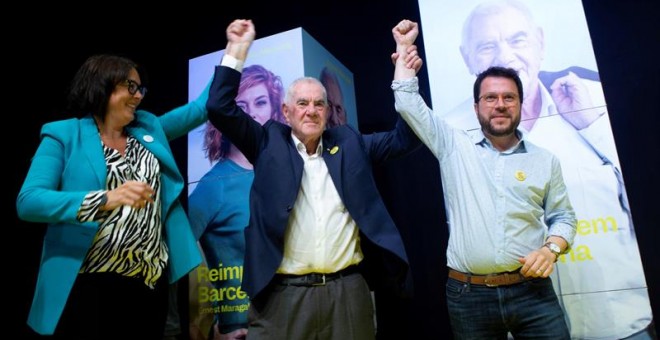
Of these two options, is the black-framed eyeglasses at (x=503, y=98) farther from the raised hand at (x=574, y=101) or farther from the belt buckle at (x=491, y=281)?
the belt buckle at (x=491, y=281)

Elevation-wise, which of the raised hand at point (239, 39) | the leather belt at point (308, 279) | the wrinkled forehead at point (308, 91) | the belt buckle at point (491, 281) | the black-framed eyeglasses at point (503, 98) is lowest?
the belt buckle at point (491, 281)

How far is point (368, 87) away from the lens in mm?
3463

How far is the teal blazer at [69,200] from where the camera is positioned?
1.52m

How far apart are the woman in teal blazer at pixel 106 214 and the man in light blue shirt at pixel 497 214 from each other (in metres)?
0.94

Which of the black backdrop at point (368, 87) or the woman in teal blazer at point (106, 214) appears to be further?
the black backdrop at point (368, 87)

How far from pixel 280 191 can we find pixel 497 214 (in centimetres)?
80

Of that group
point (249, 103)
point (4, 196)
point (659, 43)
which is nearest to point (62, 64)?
point (4, 196)

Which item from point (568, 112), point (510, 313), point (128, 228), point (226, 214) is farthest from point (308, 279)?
point (568, 112)

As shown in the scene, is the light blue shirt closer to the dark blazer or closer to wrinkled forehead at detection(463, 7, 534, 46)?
the dark blazer

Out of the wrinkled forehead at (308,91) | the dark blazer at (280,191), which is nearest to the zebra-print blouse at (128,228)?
the dark blazer at (280,191)

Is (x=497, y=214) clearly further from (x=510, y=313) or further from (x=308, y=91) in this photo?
(x=308, y=91)

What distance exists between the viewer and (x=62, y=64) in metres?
3.06

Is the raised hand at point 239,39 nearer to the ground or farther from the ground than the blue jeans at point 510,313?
farther from the ground

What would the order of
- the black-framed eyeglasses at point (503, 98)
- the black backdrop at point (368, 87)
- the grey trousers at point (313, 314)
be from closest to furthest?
the grey trousers at point (313, 314) < the black-framed eyeglasses at point (503, 98) < the black backdrop at point (368, 87)
